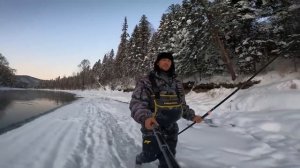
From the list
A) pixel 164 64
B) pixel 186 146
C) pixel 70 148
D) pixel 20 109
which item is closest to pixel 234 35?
pixel 20 109

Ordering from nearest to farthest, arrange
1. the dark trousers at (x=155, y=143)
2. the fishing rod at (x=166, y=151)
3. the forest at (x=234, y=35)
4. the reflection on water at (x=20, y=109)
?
the fishing rod at (x=166, y=151)
the dark trousers at (x=155, y=143)
the reflection on water at (x=20, y=109)
the forest at (x=234, y=35)

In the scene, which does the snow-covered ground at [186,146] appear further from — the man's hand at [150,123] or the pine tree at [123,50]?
the pine tree at [123,50]

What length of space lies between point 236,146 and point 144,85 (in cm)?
408

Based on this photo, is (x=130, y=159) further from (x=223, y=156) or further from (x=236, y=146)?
(x=236, y=146)

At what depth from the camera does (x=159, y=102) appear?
4.26 metres

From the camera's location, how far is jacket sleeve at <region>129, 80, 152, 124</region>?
13.5 ft

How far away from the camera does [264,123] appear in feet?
31.9

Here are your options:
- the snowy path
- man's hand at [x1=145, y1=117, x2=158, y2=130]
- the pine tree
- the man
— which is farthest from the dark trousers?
the pine tree

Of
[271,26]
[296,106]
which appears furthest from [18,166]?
[271,26]

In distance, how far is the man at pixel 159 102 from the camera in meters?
4.26

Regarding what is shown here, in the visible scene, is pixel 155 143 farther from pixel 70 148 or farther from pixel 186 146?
pixel 70 148

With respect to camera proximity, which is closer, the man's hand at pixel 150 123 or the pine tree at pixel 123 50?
the man's hand at pixel 150 123

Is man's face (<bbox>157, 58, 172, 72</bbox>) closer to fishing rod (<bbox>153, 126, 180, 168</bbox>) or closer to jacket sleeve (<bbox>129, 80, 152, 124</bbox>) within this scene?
jacket sleeve (<bbox>129, 80, 152, 124</bbox>)

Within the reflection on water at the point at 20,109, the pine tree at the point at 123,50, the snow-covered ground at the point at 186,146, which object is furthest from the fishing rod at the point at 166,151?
the pine tree at the point at 123,50
